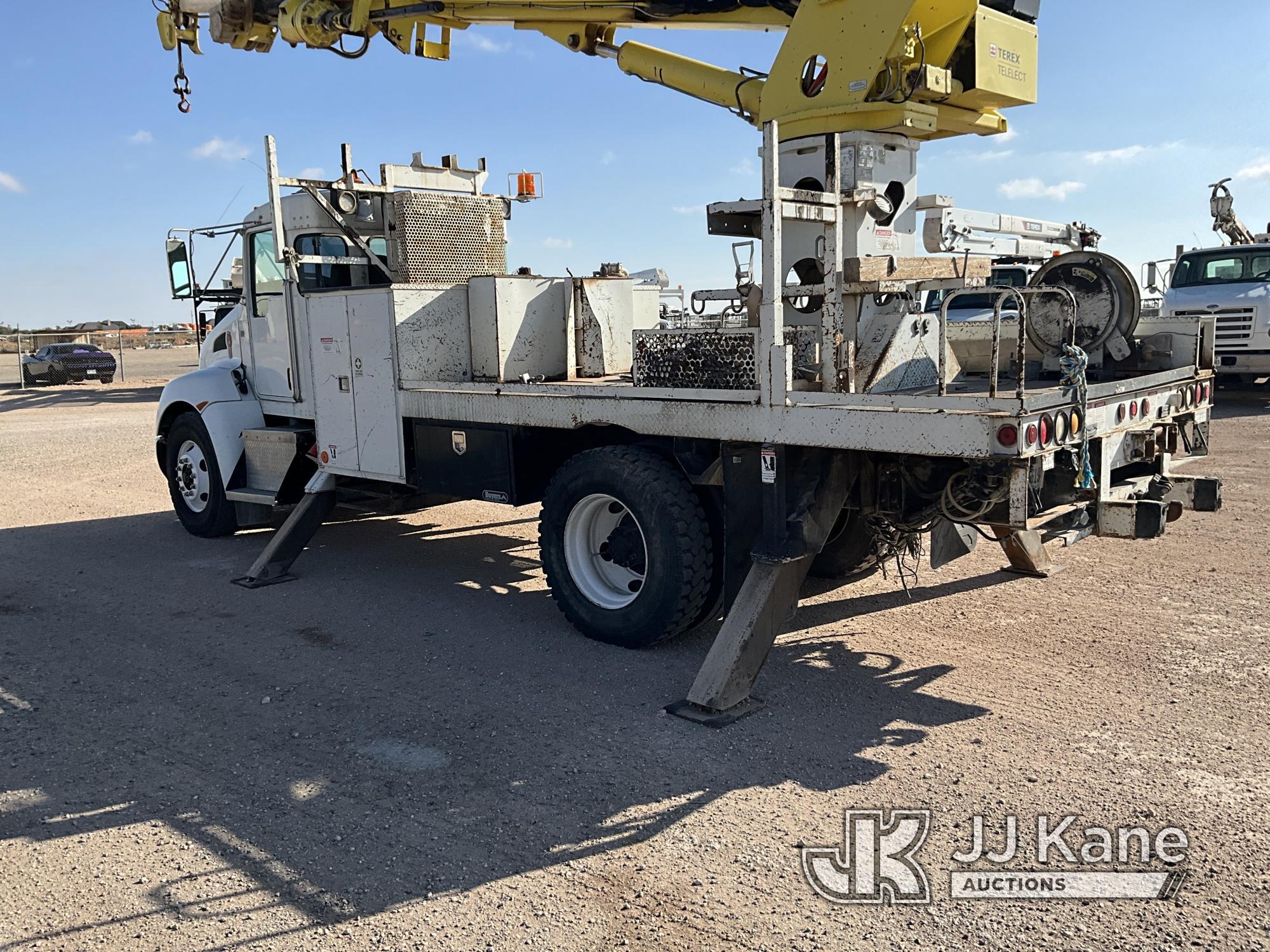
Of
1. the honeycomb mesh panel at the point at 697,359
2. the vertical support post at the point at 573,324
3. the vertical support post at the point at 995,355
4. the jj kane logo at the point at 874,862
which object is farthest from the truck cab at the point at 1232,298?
the jj kane logo at the point at 874,862

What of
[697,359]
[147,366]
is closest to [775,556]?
[697,359]

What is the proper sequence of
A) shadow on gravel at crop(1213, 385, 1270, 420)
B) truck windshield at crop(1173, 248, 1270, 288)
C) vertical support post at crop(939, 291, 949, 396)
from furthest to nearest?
truck windshield at crop(1173, 248, 1270, 288) → shadow on gravel at crop(1213, 385, 1270, 420) → vertical support post at crop(939, 291, 949, 396)

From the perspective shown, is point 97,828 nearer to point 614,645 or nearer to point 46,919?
point 46,919

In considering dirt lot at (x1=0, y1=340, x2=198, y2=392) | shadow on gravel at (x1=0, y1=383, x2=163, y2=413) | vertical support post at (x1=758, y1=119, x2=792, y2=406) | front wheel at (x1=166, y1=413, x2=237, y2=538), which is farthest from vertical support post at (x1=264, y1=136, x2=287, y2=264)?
dirt lot at (x1=0, y1=340, x2=198, y2=392)

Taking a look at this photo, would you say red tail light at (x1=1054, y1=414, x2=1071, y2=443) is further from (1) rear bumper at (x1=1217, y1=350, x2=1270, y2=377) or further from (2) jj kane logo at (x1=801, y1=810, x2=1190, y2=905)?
(1) rear bumper at (x1=1217, y1=350, x2=1270, y2=377)

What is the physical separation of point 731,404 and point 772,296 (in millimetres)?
623

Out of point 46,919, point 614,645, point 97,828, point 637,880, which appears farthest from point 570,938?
point 614,645

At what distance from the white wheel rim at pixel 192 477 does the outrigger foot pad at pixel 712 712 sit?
5.81m

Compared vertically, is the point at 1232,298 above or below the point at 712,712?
above

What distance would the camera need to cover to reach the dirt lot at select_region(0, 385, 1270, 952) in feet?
11.2

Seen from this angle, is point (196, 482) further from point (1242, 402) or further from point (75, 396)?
point (75, 396)

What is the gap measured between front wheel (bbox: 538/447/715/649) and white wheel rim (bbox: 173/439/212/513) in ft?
14.3

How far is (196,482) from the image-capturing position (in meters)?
9.44

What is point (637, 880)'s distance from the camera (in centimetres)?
363
